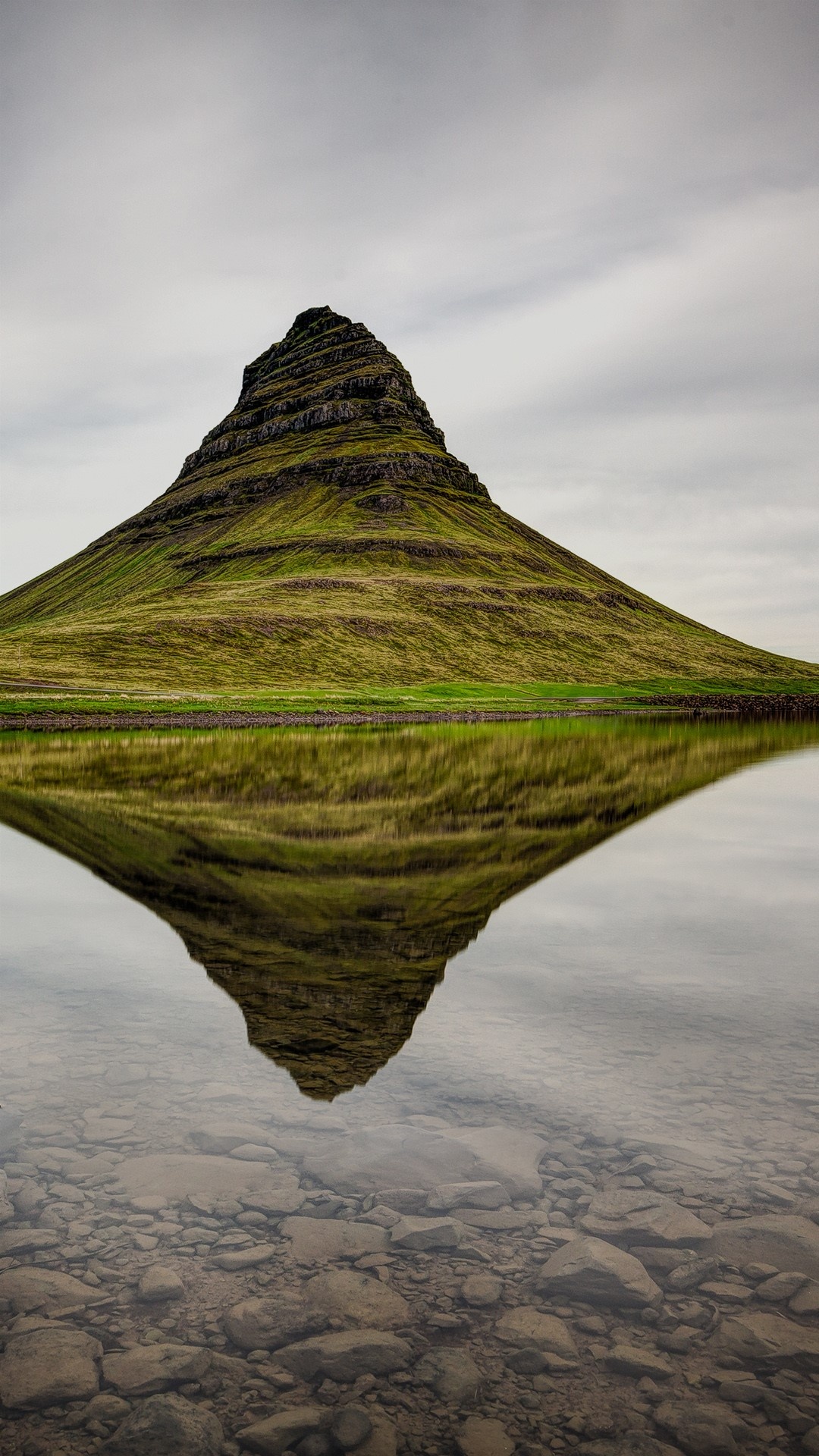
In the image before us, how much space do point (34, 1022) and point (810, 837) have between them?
23.4m

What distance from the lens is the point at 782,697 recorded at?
7244 inches

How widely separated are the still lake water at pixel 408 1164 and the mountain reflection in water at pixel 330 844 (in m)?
0.12

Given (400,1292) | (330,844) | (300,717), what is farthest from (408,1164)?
(300,717)

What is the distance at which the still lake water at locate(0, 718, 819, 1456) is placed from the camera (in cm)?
573

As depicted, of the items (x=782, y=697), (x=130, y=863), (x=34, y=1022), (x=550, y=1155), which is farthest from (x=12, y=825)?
(x=782, y=697)

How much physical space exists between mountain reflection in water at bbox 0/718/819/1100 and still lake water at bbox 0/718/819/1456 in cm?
12

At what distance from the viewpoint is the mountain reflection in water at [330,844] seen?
1265 cm

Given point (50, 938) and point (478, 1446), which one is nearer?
point (478, 1446)

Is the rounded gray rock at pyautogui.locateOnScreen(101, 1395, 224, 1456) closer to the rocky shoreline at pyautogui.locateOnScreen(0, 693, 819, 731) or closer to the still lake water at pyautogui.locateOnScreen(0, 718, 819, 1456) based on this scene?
the still lake water at pyautogui.locateOnScreen(0, 718, 819, 1456)

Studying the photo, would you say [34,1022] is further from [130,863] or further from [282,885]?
[130,863]

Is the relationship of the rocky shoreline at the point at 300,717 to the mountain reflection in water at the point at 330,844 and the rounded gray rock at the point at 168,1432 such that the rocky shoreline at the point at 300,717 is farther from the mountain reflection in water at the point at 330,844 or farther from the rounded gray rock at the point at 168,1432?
the rounded gray rock at the point at 168,1432

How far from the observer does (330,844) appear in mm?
25375

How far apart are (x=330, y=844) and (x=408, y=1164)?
17280 mm

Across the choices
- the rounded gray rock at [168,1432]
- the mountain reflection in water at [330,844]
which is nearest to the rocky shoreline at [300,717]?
the mountain reflection in water at [330,844]
